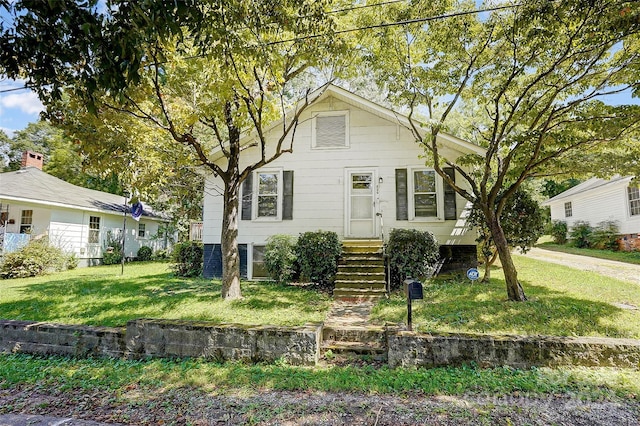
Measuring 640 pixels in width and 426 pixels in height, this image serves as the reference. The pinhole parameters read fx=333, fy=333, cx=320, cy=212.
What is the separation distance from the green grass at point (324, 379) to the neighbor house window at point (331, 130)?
7721 mm

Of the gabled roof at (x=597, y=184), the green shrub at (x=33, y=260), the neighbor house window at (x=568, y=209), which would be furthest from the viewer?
the neighbor house window at (x=568, y=209)

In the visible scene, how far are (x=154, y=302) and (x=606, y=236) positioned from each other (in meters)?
19.4

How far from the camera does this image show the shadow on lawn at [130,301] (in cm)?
639

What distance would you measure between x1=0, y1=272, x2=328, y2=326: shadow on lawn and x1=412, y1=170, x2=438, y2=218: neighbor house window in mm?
4399

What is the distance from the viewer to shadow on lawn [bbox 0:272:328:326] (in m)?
Result: 6.39

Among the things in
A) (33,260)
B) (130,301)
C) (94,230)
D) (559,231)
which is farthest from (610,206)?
(94,230)

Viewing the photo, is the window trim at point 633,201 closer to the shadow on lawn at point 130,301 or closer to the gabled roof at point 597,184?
the gabled roof at point 597,184

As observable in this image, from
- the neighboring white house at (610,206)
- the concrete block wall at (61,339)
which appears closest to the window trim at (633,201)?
the neighboring white house at (610,206)

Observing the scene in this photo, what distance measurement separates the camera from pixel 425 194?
10.2m

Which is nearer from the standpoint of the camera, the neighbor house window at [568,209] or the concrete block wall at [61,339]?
the concrete block wall at [61,339]

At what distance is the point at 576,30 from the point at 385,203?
5912 millimetres

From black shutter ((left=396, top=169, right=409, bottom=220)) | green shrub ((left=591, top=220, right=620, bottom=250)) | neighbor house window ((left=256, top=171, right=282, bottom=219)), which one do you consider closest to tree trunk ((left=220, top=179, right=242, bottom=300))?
neighbor house window ((left=256, top=171, right=282, bottom=219))

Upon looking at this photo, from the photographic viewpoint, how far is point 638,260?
12250 millimetres

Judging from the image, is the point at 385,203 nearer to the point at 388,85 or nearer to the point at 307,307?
the point at 388,85
